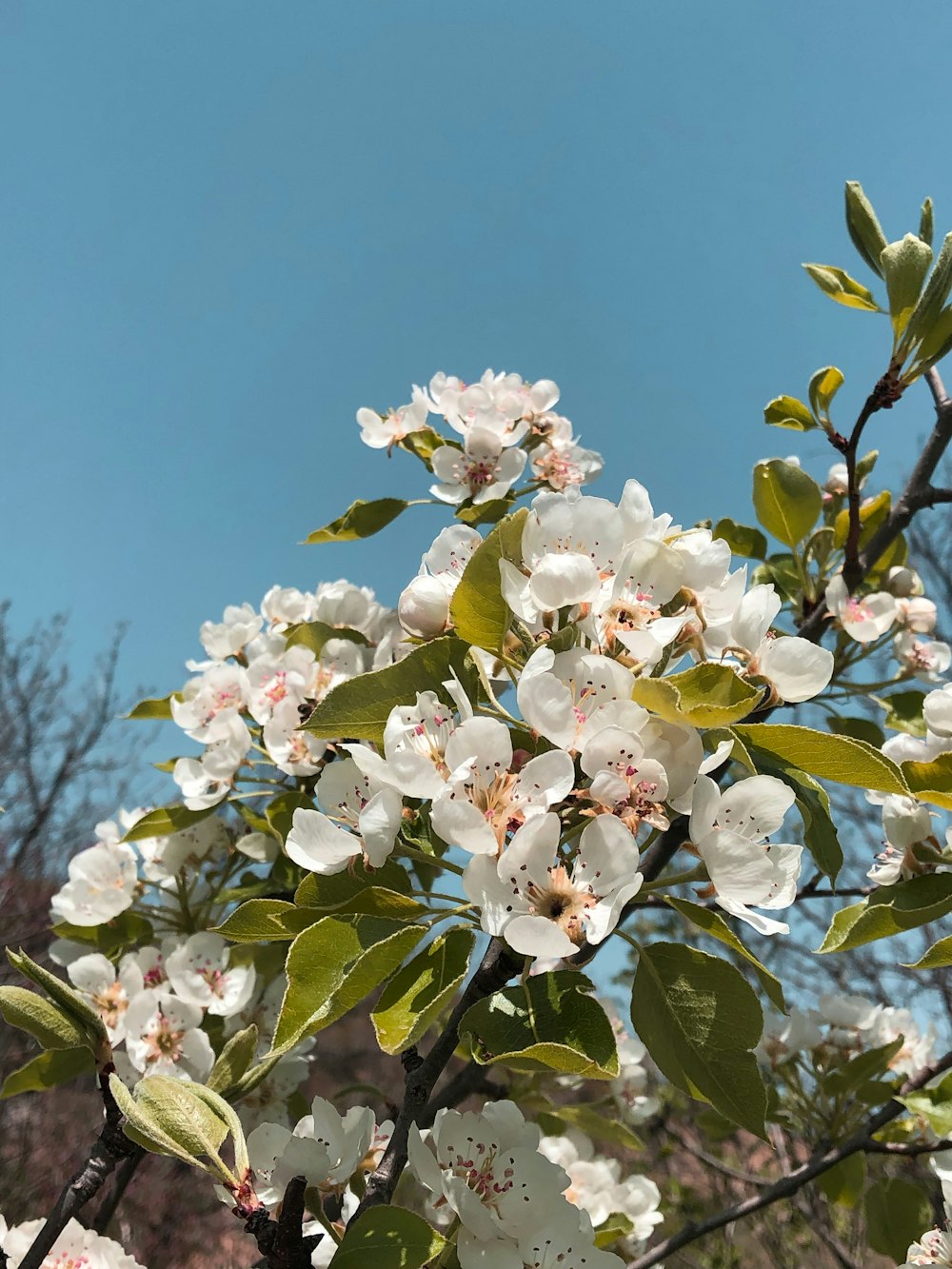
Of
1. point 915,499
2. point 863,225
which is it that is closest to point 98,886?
point 915,499

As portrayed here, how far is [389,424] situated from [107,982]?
4.63 feet

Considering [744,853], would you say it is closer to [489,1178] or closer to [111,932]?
[489,1178]

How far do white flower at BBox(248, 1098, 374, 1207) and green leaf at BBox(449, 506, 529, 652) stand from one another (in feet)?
2.29

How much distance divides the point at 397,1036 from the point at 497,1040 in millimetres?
134

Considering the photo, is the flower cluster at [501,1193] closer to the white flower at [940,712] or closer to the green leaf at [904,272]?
the white flower at [940,712]

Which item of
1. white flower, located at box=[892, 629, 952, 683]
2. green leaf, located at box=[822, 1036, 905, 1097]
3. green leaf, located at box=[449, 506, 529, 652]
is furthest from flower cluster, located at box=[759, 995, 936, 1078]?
green leaf, located at box=[449, 506, 529, 652]

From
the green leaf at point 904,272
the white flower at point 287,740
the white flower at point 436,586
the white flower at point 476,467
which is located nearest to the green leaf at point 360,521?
the white flower at point 476,467

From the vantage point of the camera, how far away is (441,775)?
938 mm

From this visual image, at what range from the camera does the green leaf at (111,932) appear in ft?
6.01

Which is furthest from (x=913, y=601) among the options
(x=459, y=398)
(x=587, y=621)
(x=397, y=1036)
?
(x=397, y=1036)

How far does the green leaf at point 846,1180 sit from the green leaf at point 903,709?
3.28 feet

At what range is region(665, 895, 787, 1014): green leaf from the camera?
824mm

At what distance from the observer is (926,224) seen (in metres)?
1.63

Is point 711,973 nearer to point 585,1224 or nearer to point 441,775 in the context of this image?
point 441,775
